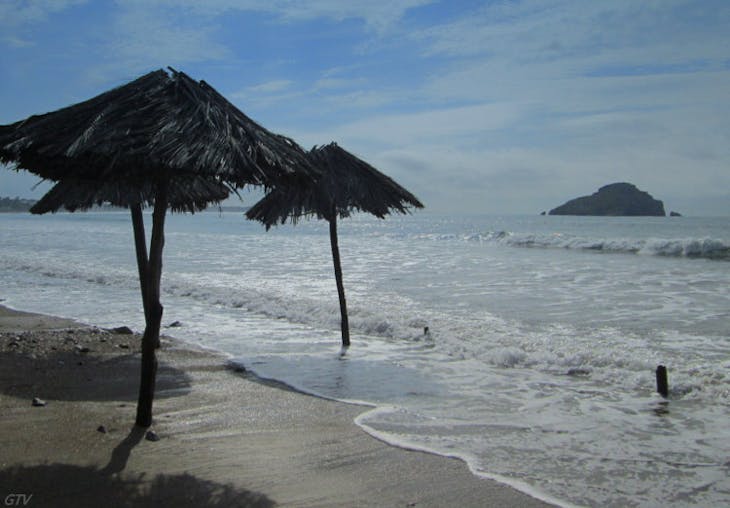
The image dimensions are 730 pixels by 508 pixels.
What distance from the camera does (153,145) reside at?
164 inches

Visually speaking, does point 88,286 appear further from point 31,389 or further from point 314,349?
point 31,389

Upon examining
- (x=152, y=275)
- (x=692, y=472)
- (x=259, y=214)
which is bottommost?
(x=692, y=472)

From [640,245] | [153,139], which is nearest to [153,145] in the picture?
[153,139]

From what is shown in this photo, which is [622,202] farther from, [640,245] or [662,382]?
[662,382]

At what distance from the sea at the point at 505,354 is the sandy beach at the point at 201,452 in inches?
14.5

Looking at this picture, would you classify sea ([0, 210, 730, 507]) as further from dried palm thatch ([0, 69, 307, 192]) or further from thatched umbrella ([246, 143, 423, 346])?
dried palm thatch ([0, 69, 307, 192])

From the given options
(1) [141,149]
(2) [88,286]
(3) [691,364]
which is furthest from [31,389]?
(2) [88,286]

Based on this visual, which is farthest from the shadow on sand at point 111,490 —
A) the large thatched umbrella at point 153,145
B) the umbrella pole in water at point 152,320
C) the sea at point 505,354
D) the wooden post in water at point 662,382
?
the wooden post in water at point 662,382

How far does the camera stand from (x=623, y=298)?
14.9 metres

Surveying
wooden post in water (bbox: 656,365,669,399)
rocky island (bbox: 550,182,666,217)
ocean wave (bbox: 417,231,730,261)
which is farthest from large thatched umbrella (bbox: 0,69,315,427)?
rocky island (bbox: 550,182,666,217)

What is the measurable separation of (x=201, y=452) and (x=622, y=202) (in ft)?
424

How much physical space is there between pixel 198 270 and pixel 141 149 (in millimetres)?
19268

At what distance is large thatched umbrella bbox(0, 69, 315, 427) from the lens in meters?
4.21

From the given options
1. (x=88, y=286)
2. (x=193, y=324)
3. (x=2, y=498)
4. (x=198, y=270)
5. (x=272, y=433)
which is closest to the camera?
(x=2, y=498)
